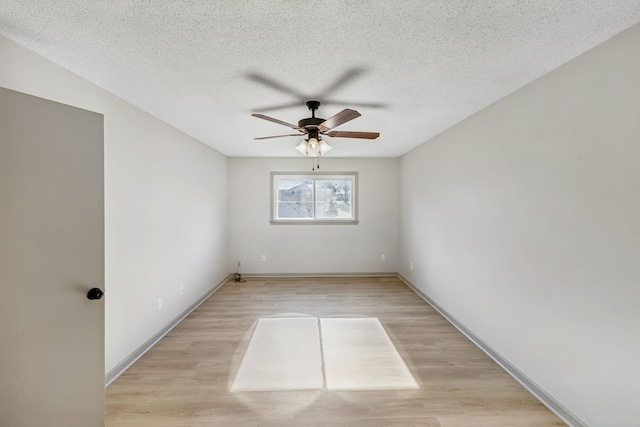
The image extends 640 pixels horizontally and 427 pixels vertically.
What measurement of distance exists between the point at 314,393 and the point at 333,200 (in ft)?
12.1

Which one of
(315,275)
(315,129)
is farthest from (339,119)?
(315,275)

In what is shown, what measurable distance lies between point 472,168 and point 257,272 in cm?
399

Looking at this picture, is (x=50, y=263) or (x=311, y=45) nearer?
(x=50, y=263)

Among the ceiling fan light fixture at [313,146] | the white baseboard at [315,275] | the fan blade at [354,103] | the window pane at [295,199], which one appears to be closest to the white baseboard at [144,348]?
the white baseboard at [315,275]

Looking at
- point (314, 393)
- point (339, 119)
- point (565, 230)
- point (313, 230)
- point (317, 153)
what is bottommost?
point (314, 393)

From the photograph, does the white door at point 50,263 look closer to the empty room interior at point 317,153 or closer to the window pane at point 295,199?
the empty room interior at point 317,153

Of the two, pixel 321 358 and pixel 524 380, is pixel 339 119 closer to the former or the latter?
pixel 321 358

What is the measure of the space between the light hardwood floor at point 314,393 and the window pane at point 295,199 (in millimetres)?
2427

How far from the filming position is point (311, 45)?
1.53 metres

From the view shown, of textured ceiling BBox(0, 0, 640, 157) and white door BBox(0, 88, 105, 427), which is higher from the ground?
textured ceiling BBox(0, 0, 640, 157)

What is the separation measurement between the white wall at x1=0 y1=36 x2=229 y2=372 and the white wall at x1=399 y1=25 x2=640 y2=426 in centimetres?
330

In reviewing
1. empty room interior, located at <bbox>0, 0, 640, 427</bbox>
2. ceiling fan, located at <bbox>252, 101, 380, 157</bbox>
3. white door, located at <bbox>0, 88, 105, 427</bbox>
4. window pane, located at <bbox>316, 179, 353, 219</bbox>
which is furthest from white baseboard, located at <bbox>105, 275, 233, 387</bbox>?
window pane, located at <bbox>316, 179, 353, 219</bbox>

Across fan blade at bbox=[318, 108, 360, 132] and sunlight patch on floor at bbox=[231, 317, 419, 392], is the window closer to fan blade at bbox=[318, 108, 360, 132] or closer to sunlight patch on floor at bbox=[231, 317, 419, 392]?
sunlight patch on floor at bbox=[231, 317, 419, 392]

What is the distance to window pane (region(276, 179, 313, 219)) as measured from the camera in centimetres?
529
